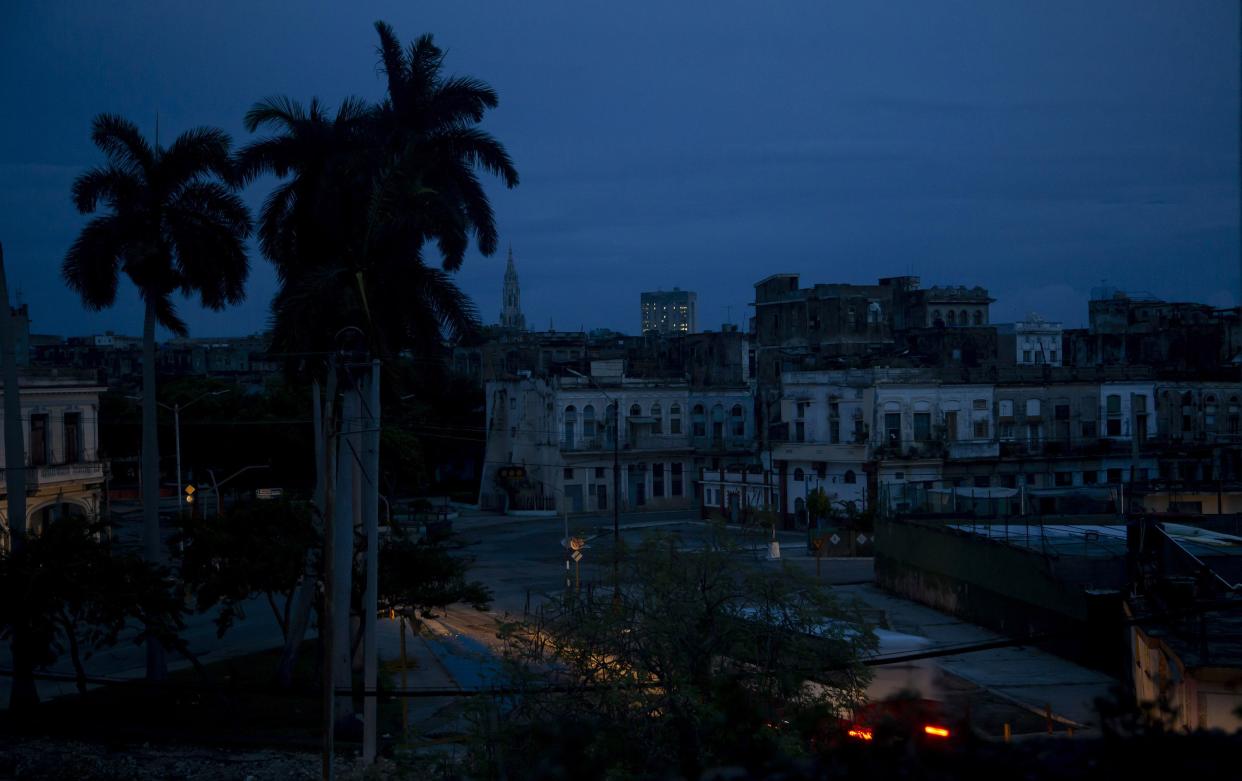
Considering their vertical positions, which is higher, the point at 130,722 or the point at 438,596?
the point at 438,596

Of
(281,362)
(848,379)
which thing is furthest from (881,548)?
(281,362)

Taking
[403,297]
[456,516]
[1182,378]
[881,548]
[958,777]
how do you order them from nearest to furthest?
[958,777] → [403,297] → [881,548] → [1182,378] → [456,516]

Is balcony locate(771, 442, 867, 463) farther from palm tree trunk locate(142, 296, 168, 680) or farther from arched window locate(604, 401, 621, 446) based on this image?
palm tree trunk locate(142, 296, 168, 680)

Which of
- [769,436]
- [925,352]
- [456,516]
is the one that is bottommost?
[456,516]

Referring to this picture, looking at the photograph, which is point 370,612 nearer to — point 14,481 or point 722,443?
point 14,481

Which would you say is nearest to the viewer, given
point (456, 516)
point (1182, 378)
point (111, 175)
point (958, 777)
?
point (958, 777)

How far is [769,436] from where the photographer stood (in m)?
65.8

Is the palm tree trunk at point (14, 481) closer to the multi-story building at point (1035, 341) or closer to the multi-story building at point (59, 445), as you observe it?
the multi-story building at point (59, 445)

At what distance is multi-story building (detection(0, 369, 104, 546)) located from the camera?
40094 millimetres

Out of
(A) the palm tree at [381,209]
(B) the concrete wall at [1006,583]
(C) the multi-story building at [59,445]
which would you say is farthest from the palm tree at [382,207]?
(C) the multi-story building at [59,445]

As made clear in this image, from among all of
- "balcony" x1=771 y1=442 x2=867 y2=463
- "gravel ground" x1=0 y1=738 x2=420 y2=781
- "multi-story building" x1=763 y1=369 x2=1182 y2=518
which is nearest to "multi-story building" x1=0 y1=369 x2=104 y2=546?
"gravel ground" x1=0 y1=738 x2=420 y2=781

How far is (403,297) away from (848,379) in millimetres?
38581

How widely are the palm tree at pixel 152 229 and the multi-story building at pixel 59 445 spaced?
576 inches

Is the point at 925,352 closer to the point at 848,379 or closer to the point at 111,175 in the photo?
the point at 848,379
